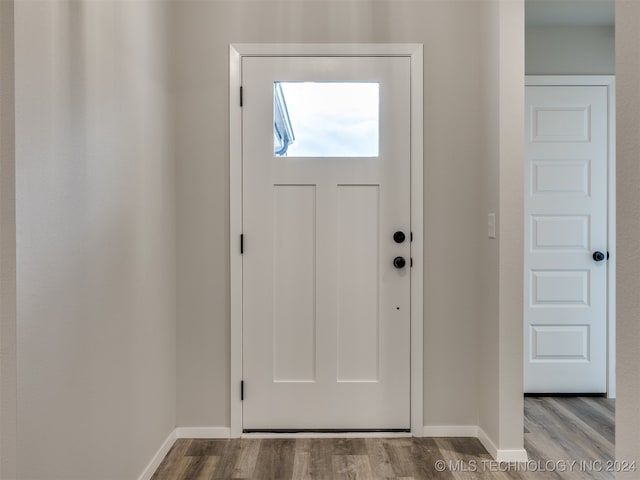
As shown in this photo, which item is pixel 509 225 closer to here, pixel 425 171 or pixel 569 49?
pixel 425 171

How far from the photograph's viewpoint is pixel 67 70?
1440 mm

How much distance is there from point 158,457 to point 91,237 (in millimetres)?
1224

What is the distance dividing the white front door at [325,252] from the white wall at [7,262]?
1.47m

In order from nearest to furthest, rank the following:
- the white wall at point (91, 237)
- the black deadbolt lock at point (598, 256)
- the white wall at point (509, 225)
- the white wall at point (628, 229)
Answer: the white wall at point (628, 229) → the white wall at point (91, 237) → the white wall at point (509, 225) → the black deadbolt lock at point (598, 256)

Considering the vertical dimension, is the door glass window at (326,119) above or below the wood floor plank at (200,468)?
above

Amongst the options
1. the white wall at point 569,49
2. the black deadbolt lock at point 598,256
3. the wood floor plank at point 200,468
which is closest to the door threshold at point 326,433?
the wood floor plank at point 200,468

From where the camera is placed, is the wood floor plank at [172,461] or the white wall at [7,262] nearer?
the white wall at [7,262]

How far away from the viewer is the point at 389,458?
90.7 inches

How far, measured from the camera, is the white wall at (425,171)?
2.54 meters

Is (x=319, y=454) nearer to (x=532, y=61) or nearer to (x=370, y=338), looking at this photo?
(x=370, y=338)

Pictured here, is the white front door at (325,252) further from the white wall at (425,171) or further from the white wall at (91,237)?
the white wall at (91,237)

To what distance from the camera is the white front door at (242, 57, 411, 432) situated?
8.38 ft

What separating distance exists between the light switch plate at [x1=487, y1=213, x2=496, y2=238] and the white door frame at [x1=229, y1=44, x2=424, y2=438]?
344 millimetres

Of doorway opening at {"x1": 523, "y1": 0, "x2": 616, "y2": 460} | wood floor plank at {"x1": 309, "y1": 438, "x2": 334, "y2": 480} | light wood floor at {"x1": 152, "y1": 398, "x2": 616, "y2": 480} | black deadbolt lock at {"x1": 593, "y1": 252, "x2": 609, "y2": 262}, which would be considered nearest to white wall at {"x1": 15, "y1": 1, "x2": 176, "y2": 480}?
light wood floor at {"x1": 152, "y1": 398, "x2": 616, "y2": 480}
